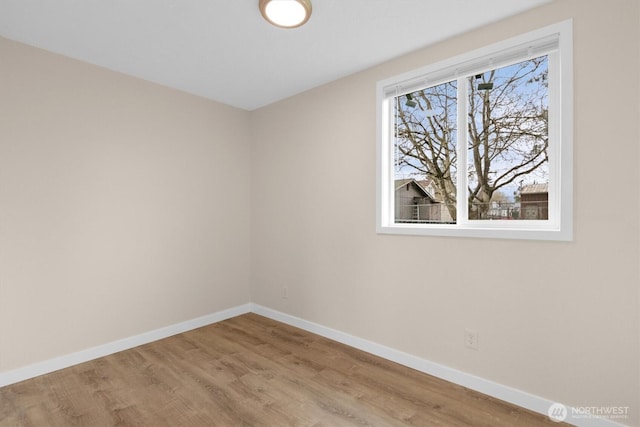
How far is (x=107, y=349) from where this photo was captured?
9.21 feet

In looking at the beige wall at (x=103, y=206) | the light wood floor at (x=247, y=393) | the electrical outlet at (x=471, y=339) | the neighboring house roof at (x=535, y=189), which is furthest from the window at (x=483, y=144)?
the beige wall at (x=103, y=206)

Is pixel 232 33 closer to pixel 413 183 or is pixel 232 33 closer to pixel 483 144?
pixel 413 183

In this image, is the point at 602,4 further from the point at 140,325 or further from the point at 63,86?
the point at 140,325

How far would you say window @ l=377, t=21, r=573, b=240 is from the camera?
2.00 meters

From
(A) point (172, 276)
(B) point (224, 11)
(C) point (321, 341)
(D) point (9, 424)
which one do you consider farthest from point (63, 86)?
(C) point (321, 341)

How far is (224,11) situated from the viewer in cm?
204

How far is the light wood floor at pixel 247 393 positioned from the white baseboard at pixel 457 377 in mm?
57

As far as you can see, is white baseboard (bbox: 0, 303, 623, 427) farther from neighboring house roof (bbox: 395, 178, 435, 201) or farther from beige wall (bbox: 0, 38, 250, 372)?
neighboring house roof (bbox: 395, 178, 435, 201)

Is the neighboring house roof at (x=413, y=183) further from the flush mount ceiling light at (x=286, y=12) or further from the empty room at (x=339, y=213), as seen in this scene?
the flush mount ceiling light at (x=286, y=12)

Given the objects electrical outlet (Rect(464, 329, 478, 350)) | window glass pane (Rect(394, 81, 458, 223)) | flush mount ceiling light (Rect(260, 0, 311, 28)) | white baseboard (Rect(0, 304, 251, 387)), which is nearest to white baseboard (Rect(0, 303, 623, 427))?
white baseboard (Rect(0, 304, 251, 387))

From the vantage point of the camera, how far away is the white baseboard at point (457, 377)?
186cm

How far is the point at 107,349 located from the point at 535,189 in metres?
3.58

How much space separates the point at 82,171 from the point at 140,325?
1.47 metres

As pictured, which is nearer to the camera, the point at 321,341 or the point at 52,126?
the point at 52,126
